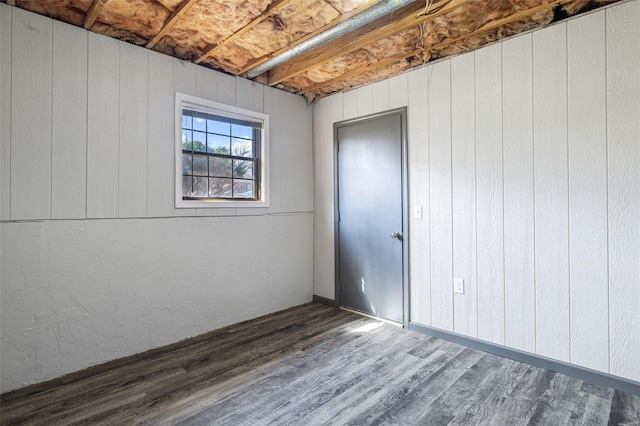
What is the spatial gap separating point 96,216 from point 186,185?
31.4 inches

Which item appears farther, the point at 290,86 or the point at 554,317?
the point at 290,86

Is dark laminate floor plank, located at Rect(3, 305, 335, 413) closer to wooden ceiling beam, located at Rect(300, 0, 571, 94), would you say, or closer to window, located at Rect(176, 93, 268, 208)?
window, located at Rect(176, 93, 268, 208)

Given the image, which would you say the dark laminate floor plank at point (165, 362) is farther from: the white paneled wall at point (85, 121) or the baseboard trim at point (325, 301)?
the white paneled wall at point (85, 121)

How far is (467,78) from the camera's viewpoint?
289 cm

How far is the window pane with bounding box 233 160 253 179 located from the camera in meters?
3.53

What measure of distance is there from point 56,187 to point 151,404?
5.50 feet

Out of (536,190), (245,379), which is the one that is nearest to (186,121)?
(245,379)

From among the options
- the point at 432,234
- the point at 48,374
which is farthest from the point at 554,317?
the point at 48,374

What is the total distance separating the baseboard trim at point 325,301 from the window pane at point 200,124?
2.41m

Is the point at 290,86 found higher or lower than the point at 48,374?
higher

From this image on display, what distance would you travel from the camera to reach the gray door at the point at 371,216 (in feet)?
11.2

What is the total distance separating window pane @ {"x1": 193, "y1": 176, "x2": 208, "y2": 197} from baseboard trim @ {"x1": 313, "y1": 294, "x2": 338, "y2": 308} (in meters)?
1.94

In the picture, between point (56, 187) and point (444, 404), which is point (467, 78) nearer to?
point (444, 404)

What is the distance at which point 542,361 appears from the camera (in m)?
2.51
